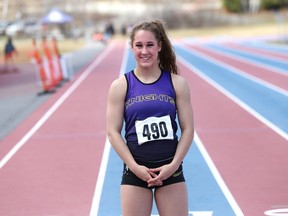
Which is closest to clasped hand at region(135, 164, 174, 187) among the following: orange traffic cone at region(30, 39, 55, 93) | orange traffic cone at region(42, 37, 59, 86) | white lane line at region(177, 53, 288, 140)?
white lane line at region(177, 53, 288, 140)

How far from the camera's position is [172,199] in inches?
155

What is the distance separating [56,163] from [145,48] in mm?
5377

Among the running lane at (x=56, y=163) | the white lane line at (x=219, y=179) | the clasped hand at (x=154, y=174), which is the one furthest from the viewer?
the running lane at (x=56, y=163)

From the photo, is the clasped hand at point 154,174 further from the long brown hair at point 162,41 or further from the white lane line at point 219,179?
the white lane line at point 219,179

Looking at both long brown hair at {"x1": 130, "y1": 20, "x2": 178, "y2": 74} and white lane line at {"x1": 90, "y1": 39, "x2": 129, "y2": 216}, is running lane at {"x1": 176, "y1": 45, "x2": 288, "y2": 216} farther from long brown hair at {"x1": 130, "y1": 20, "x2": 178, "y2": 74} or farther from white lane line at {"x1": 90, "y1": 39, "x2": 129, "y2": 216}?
long brown hair at {"x1": 130, "y1": 20, "x2": 178, "y2": 74}

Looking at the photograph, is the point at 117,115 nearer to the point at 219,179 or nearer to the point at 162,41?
the point at 162,41

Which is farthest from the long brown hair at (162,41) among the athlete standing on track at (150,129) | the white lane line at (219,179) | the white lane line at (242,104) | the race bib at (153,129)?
the white lane line at (242,104)

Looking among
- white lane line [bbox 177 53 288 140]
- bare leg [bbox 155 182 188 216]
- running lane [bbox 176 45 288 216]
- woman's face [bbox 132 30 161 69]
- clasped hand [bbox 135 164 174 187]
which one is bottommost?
white lane line [bbox 177 53 288 140]

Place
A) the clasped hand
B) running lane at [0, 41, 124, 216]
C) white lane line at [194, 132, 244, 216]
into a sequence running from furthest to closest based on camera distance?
1. running lane at [0, 41, 124, 216]
2. white lane line at [194, 132, 244, 216]
3. the clasped hand

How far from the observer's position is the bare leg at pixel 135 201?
3.91 m

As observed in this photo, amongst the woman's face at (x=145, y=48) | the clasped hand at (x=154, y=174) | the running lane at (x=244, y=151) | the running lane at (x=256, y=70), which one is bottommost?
the running lane at (x=256, y=70)

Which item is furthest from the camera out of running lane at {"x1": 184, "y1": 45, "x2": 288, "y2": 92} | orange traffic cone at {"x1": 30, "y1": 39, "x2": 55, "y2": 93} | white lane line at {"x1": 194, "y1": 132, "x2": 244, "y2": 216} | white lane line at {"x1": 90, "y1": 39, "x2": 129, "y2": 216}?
running lane at {"x1": 184, "y1": 45, "x2": 288, "y2": 92}

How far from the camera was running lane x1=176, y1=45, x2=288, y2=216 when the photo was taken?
712cm

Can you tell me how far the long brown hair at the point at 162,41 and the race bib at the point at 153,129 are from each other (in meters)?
0.40
